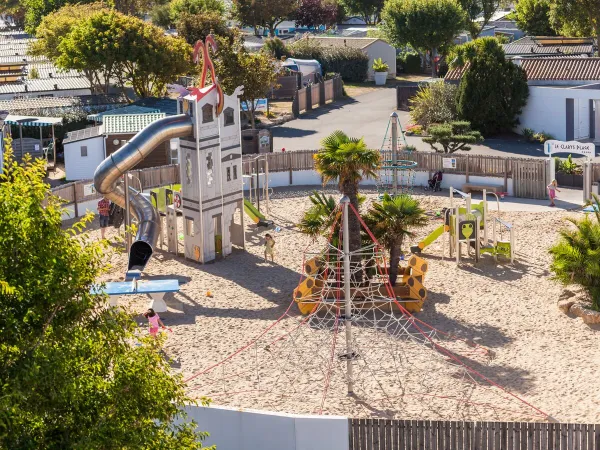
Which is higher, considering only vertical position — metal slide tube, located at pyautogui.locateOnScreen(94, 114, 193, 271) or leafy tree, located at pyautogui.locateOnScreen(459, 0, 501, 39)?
leafy tree, located at pyautogui.locateOnScreen(459, 0, 501, 39)

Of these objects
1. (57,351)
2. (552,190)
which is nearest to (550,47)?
(552,190)

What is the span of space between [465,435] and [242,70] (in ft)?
122

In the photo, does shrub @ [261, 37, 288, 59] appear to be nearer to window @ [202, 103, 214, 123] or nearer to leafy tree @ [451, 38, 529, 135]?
leafy tree @ [451, 38, 529, 135]

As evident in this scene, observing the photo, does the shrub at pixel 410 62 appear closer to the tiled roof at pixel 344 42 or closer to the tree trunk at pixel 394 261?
the tiled roof at pixel 344 42

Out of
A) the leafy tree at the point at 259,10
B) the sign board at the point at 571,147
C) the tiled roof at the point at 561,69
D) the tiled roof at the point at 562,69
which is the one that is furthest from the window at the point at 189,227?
A: the leafy tree at the point at 259,10

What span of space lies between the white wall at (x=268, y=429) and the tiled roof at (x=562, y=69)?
3795cm

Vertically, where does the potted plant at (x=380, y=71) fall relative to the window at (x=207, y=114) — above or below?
below

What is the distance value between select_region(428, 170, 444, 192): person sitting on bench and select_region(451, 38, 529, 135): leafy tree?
12.0 m

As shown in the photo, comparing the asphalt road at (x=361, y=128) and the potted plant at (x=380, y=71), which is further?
the potted plant at (x=380, y=71)

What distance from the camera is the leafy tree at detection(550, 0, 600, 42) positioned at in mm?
67812

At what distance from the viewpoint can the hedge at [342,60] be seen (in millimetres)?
74062

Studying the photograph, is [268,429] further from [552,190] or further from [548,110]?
[548,110]

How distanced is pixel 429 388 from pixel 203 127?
12399mm

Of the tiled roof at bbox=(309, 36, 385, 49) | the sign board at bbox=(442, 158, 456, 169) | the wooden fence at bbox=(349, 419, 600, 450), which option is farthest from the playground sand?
the tiled roof at bbox=(309, 36, 385, 49)
